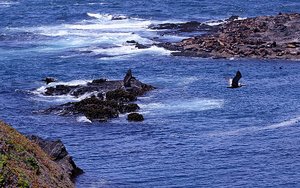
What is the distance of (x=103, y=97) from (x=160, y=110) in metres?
6.68

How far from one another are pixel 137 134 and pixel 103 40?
156 ft

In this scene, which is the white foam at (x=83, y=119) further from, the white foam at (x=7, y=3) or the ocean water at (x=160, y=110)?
the white foam at (x=7, y=3)

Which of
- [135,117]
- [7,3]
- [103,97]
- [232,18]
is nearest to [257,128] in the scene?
[135,117]

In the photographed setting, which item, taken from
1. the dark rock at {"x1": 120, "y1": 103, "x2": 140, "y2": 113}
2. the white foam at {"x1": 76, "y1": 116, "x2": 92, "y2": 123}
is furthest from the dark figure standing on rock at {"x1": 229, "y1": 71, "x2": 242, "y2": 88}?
the white foam at {"x1": 76, "y1": 116, "x2": 92, "y2": 123}

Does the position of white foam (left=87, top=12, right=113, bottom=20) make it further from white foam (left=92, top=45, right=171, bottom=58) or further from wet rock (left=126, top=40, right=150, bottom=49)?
white foam (left=92, top=45, right=171, bottom=58)

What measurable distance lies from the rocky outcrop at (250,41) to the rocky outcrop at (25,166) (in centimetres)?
4831

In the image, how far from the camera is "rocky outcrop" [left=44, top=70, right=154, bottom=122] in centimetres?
6419

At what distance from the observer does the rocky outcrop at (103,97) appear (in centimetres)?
6419

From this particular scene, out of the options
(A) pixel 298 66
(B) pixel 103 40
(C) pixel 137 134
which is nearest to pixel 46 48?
(B) pixel 103 40

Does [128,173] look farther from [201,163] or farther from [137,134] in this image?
[137,134]

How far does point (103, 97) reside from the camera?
69.5m

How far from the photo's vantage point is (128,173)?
47.3m

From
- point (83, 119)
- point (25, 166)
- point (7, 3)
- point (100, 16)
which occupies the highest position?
point (25, 166)

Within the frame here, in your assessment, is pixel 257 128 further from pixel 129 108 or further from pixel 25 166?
pixel 25 166
